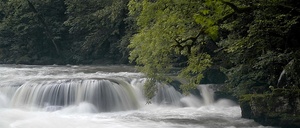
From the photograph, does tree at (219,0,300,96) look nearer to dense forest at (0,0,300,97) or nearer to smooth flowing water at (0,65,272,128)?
dense forest at (0,0,300,97)

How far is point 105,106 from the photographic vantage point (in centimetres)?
1412

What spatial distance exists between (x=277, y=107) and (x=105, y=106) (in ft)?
20.2

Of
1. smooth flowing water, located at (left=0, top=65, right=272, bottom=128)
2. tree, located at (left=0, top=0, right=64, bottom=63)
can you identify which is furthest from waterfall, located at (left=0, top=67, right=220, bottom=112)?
tree, located at (left=0, top=0, right=64, bottom=63)

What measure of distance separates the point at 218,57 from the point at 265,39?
3062 millimetres

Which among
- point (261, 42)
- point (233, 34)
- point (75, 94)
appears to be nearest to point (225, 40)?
point (233, 34)

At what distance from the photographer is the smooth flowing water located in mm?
12016

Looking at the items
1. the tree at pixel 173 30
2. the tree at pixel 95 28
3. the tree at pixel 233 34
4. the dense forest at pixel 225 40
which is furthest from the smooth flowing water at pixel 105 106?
the tree at pixel 95 28

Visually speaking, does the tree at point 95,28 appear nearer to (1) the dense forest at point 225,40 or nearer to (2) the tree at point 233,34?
(1) the dense forest at point 225,40

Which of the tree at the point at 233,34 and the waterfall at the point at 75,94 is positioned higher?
the tree at the point at 233,34

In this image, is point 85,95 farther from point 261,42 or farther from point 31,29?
point 31,29

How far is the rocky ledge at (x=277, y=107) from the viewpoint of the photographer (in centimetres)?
982

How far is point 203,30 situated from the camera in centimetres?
915

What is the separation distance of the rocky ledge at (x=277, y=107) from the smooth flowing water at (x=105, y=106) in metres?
0.78

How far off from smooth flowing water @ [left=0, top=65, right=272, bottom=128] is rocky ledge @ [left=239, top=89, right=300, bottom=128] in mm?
777
